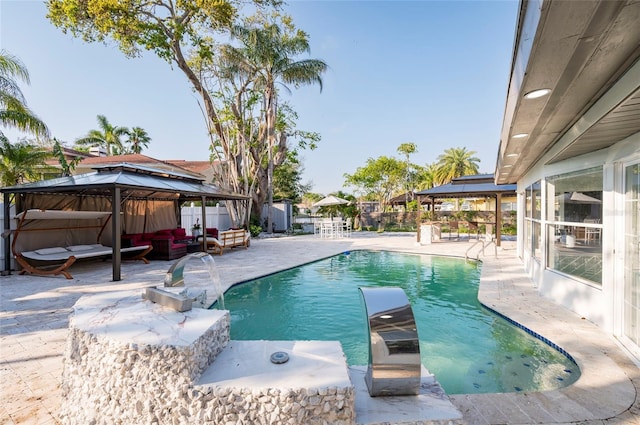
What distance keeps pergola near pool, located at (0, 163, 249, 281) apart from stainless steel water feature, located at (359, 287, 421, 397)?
7.14 m

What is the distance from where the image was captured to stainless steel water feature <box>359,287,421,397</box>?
217 cm

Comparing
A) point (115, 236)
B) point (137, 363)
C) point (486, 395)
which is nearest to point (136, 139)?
point (115, 236)

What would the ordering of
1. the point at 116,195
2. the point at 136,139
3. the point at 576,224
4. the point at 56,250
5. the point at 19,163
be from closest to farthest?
the point at 576,224
the point at 116,195
the point at 56,250
the point at 19,163
the point at 136,139

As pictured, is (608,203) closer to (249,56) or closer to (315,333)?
(315,333)

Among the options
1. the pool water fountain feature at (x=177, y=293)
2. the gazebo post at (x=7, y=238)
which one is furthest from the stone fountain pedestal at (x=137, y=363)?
the gazebo post at (x=7, y=238)

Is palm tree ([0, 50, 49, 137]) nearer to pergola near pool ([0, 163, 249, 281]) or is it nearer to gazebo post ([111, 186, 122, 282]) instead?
pergola near pool ([0, 163, 249, 281])

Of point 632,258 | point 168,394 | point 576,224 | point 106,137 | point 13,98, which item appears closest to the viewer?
point 168,394

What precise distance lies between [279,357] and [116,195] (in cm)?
699

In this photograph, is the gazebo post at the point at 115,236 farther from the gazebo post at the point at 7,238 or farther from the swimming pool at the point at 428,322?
the gazebo post at the point at 7,238

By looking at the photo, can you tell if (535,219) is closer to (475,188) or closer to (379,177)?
(475,188)

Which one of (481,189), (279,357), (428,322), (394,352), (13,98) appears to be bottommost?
(428,322)

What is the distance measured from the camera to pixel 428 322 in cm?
503

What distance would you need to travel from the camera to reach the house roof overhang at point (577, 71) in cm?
148

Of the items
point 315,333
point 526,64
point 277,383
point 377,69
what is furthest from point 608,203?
point 377,69
